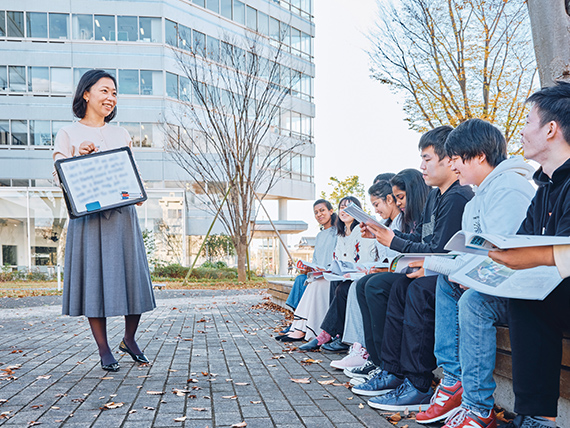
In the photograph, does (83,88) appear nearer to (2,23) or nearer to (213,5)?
(2,23)

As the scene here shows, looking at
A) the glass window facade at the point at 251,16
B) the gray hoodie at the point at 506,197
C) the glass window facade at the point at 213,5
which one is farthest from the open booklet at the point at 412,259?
the glass window facade at the point at 251,16

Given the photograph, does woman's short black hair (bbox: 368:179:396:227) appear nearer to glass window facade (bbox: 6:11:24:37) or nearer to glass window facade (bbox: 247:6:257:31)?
glass window facade (bbox: 6:11:24:37)

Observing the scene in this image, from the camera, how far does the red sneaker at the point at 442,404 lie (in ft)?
9.98

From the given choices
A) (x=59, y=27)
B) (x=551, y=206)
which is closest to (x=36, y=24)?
(x=59, y=27)

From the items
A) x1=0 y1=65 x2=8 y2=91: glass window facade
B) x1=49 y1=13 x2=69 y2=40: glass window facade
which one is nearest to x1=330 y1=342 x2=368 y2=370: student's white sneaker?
x1=49 y1=13 x2=69 y2=40: glass window facade

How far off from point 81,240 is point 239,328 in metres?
3.39

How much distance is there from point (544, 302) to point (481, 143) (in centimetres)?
125

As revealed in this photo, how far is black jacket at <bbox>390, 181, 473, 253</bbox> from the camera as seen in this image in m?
3.47

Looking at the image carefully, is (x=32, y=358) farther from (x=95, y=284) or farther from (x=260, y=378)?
(x=260, y=378)

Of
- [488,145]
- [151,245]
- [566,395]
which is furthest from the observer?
[151,245]

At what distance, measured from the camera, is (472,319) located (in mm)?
2746

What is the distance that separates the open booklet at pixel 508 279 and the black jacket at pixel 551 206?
9.7 inches

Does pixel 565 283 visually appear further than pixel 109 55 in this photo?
No

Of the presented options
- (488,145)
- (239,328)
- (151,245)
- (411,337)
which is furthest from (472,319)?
(151,245)
